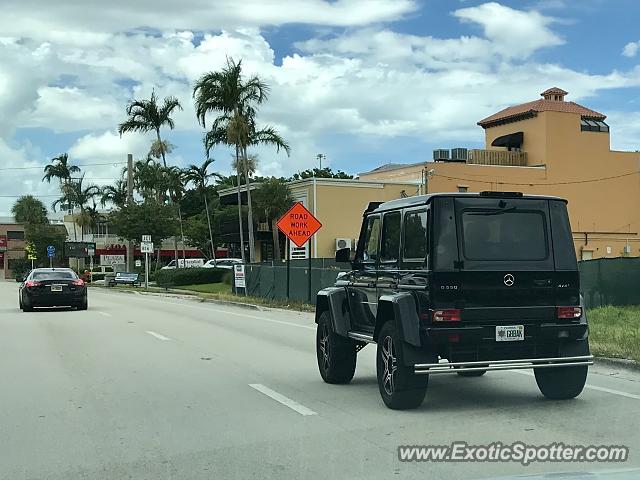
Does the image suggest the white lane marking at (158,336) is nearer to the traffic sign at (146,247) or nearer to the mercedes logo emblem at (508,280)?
the mercedes logo emblem at (508,280)

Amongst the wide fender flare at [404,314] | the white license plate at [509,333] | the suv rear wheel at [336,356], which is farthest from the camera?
the suv rear wheel at [336,356]

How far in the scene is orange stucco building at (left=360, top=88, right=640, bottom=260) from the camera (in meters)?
54.5

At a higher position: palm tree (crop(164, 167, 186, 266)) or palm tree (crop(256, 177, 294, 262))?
palm tree (crop(164, 167, 186, 266))

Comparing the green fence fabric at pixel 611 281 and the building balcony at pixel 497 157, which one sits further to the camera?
the building balcony at pixel 497 157

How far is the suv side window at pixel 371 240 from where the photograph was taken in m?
9.47

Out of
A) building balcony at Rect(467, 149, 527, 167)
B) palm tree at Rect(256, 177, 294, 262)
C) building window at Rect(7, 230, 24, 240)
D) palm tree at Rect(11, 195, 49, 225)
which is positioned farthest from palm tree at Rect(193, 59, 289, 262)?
building window at Rect(7, 230, 24, 240)

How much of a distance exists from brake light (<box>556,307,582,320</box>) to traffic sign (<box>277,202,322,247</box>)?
57.8 ft

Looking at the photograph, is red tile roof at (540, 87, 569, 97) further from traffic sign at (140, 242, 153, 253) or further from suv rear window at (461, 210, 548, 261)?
suv rear window at (461, 210, 548, 261)

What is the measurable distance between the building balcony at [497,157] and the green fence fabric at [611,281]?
3496 centimetres

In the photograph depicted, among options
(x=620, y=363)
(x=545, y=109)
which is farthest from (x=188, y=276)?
(x=620, y=363)

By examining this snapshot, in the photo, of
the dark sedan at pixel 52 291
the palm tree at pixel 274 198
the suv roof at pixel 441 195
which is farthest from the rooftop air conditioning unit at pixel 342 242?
the suv roof at pixel 441 195

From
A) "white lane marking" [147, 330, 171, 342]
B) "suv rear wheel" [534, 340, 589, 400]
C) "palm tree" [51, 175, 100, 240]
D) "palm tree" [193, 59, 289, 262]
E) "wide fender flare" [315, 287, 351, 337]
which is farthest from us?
"palm tree" [51, 175, 100, 240]

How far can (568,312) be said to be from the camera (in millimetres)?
8234

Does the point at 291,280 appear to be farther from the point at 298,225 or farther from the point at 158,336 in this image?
the point at 158,336
